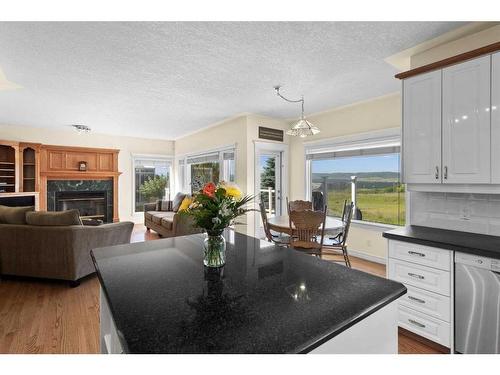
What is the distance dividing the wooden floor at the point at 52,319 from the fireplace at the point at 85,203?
3.73 metres

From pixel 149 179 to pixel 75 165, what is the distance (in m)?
1.94

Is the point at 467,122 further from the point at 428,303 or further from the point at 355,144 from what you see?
the point at 355,144

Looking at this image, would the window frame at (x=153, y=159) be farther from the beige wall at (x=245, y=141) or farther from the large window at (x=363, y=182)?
the large window at (x=363, y=182)

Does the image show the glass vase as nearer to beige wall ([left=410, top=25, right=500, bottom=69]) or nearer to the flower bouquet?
the flower bouquet

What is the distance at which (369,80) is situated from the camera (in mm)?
3412

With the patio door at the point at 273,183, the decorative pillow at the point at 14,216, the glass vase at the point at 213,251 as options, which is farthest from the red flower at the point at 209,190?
the patio door at the point at 273,183

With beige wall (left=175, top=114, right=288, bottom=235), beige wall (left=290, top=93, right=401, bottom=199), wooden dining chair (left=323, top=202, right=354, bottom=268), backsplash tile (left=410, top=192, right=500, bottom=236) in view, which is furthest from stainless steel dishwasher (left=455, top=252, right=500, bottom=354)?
beige wall (left=175, top=114, right=288, bottom=235)

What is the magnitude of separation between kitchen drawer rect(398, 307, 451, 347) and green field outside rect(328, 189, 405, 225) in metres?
2.16

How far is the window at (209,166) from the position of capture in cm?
585

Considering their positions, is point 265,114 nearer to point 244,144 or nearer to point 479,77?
point 244,144

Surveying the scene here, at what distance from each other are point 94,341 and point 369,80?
13.4 feet

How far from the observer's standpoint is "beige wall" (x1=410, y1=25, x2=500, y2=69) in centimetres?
213

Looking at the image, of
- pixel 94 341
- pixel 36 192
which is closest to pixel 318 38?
pixel 94 341
